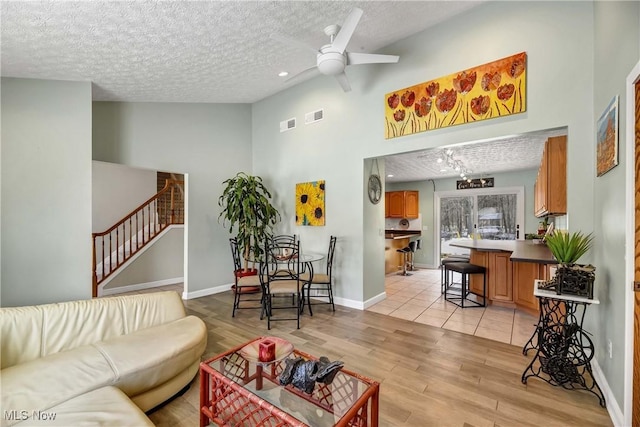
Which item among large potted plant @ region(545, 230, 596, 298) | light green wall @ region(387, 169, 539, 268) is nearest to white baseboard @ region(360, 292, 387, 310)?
large potted plant @ region(545, 230, 596, 298)

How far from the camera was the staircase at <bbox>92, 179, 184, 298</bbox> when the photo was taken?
4977 millimetres

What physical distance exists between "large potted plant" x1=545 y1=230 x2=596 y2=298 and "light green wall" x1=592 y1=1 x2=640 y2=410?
0.12 meters

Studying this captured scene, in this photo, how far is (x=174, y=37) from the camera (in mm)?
2748

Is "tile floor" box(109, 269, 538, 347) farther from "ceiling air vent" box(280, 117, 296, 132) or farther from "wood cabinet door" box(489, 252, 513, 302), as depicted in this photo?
"ceiling air vent" box(280, 117, 296, 132)

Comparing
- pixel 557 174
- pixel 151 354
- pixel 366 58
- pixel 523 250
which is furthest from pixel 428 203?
pixel 151 354

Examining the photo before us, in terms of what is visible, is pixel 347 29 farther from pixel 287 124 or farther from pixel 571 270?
pixel 571 270

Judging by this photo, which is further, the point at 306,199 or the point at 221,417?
the point at 306,199

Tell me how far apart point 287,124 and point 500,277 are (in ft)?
13.8

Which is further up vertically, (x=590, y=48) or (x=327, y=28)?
(x=327, y=28)

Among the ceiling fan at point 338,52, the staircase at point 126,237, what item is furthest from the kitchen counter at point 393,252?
the staircase at point 126,237

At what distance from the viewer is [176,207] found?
23.2ft

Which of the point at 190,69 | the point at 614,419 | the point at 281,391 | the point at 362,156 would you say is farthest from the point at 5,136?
the point at 614,419

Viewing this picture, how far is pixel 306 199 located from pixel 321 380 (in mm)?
3332

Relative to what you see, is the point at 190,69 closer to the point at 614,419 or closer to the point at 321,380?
the point at 321,380
